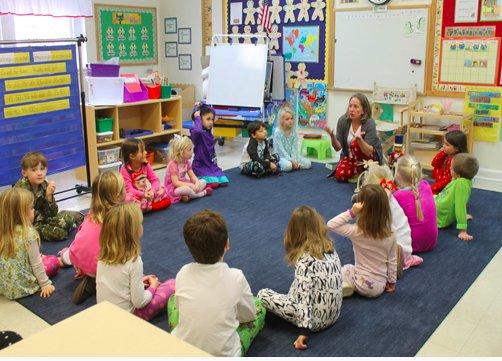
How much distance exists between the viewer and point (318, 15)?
638 cm

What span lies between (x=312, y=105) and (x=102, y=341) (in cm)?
566

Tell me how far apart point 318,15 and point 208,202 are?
3.01 m

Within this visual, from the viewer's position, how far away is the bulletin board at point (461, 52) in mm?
5219

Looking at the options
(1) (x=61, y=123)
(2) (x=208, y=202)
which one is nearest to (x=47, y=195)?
(1) (x=61, y=123)

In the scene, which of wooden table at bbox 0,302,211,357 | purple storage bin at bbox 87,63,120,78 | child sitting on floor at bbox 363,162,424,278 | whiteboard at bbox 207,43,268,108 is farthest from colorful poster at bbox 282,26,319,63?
wooden table at bbox 0,302,211,357

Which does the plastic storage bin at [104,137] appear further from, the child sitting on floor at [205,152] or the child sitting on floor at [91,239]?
the child sitting on floor at [91,239]

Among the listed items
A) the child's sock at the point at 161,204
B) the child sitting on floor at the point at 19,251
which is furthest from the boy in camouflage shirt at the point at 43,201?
the child sitting on floor at the point at 19,251

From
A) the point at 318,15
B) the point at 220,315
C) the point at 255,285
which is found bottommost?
the point at 255,285

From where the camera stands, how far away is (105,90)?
5.34m

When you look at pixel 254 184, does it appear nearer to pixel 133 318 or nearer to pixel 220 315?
pixel 220 315

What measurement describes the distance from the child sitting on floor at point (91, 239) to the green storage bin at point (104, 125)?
7.68 feet

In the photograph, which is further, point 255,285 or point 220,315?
point 255,285

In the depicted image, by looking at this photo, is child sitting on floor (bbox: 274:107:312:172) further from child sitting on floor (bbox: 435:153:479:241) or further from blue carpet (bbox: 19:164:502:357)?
child sitting on floor (bbox: 435:153:479:241)

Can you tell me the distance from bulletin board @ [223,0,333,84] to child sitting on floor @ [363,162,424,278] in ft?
10.9
